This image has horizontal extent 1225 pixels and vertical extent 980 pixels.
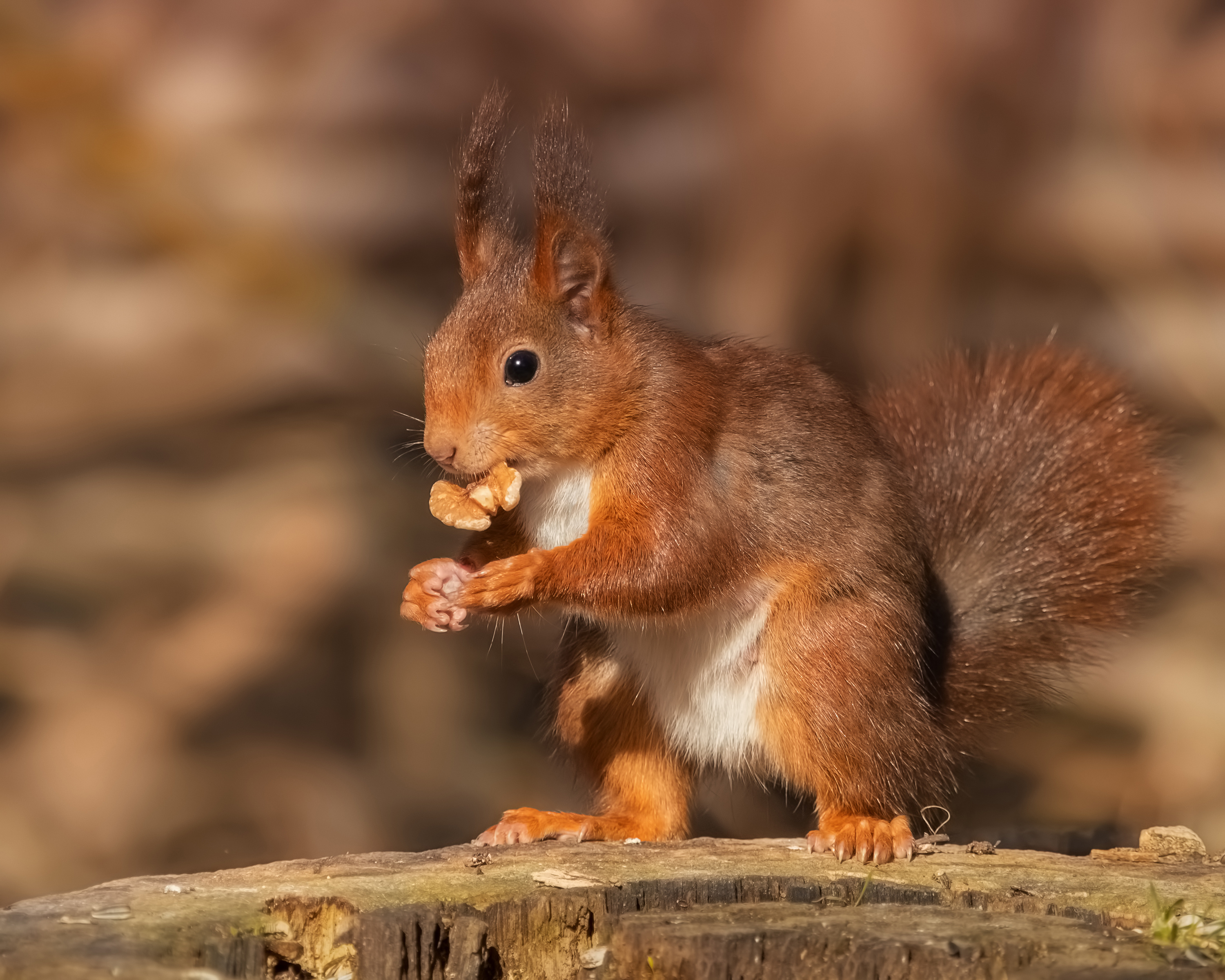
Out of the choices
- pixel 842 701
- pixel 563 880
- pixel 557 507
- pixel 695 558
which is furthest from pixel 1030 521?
pixel 563 880

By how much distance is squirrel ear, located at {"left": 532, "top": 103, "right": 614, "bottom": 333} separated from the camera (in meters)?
2.08

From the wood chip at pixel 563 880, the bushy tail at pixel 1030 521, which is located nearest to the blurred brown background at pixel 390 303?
the bushy tail at pixel 1030 521

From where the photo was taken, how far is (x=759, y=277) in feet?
11.5

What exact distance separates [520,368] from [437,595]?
32 cm

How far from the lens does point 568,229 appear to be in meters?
2.12

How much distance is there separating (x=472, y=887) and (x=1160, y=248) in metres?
2.57

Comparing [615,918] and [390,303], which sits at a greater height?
[390,303]

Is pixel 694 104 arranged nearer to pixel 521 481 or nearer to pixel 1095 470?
pixel 1095 470

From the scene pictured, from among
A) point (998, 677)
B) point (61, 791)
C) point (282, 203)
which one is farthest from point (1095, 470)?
point (61, 791)

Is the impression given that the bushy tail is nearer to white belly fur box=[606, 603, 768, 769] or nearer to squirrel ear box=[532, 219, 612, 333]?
white belly fur box=[606, 603, 768, 769]

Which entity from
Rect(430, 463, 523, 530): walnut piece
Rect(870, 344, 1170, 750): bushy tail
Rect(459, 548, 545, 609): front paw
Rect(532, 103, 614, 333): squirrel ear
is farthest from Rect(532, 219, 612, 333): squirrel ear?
Rect(870, 344, 1170, 750): bushy tail

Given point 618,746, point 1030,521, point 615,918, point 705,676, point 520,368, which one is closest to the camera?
point 615,918

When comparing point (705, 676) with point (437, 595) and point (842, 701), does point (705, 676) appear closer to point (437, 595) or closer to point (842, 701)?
point (842, 701)

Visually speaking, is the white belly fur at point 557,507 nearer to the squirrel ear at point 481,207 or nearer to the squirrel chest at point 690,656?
the squirrel chest at point 690,656
